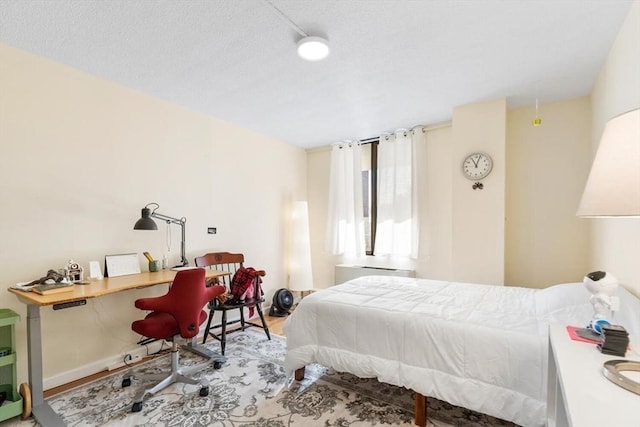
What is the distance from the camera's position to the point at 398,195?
13.7 feet

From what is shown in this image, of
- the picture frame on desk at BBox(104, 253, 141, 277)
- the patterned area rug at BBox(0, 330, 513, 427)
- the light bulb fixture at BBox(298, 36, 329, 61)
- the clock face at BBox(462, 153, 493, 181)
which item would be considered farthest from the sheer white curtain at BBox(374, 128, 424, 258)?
the picture frame on desk at BBox(104, 253, 141, 277)

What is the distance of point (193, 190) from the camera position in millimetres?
3473

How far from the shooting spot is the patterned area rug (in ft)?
6.40

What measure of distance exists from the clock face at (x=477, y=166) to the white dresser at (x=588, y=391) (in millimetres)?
2219

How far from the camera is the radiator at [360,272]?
4.05 m

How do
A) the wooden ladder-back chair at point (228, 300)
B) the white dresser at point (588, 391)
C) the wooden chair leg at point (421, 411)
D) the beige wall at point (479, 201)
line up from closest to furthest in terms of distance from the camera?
the white dresser at point (588, 391) < the wooden chair leg at point (421, 411) < the wooden ladder-back chair at point (228, 300) < the beige wall at point (479, 201)

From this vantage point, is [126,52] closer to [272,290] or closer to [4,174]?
[4,174]

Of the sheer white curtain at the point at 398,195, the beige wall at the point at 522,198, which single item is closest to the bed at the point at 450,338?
the beige wall at the point at 522,198

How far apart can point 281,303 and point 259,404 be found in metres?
2.00

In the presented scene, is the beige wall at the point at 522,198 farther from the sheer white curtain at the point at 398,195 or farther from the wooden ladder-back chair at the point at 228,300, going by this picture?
the wooden ladder-back chair at the point at 228,300

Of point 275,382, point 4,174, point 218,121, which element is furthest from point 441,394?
point 218,121

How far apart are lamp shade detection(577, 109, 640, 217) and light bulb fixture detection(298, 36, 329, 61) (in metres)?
1.71

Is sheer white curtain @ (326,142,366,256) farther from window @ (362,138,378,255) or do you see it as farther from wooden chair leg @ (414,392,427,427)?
wooden chair leg @ (414,392,427,427)

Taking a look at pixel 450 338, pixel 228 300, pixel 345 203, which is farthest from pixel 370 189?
pixel 450 338
